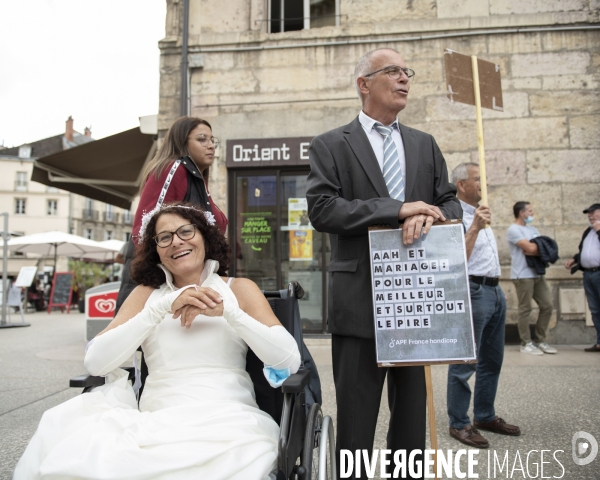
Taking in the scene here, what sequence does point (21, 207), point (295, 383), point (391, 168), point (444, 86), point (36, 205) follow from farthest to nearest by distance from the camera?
point (21, 207)
point (36, 205)
point (444, 86)
point (391, 168)
point (295, 383)

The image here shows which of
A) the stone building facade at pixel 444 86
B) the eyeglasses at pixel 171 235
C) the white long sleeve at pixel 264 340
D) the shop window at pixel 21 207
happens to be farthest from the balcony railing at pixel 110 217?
the white long sleeve at pixel 264 340

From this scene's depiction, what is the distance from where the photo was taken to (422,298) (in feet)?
6.82

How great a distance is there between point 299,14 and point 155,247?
6.96 m

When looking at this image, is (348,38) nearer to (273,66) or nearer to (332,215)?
(273,66)

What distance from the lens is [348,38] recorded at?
25.8 ft

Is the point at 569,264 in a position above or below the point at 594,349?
above

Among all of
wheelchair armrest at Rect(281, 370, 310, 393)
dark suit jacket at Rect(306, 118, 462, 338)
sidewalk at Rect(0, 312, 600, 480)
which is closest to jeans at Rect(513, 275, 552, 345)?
sidewalk at Rect(0, 312, 600, 480)

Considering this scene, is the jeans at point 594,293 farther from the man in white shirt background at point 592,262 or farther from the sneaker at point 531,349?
the sneaker at point 531,349

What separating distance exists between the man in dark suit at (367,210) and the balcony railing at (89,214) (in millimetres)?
57454

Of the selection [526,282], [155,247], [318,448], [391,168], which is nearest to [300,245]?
[526,282]

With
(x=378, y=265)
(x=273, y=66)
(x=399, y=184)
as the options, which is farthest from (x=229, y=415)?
(x=273, y=66)

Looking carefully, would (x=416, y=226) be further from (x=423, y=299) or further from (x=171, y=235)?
(x=171, y=235)

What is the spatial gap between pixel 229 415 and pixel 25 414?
10.1 feet

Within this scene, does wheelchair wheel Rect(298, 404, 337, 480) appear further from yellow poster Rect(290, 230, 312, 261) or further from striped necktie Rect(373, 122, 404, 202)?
yellow poster Rect(290, 230, 312, 261)
